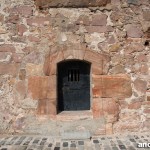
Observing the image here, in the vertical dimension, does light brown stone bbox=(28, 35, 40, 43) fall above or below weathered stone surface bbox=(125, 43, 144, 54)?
above

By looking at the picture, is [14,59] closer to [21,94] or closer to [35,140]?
[21,94]

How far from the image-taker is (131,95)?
464 cm

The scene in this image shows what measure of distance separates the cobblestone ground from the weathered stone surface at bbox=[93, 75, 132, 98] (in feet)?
2.75

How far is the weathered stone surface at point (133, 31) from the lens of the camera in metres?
4.65

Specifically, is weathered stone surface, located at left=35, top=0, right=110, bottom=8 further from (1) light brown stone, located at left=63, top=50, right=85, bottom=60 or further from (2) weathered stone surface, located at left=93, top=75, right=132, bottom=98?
(2) weathered stone surface, located at left=93, top=75, right=132, bottom=98

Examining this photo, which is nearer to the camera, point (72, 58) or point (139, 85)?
point (72, 58)

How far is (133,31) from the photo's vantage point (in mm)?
4656

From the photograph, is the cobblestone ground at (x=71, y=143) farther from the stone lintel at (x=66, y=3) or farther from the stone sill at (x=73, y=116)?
the stone lintel at (x=66, y=3)

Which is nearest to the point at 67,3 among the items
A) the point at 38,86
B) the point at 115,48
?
the point at 115,48

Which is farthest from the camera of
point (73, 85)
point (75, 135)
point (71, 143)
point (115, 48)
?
point (73, 85)

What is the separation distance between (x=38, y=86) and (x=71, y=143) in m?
1.29

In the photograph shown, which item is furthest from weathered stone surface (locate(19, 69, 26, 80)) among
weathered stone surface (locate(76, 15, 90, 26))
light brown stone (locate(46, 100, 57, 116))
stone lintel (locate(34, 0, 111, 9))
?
weathered stone surface (locate(76, 15, 90, 26))

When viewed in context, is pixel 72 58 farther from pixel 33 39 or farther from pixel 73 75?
pixel 33 39

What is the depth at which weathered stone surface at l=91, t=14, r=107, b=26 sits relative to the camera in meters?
4.61
